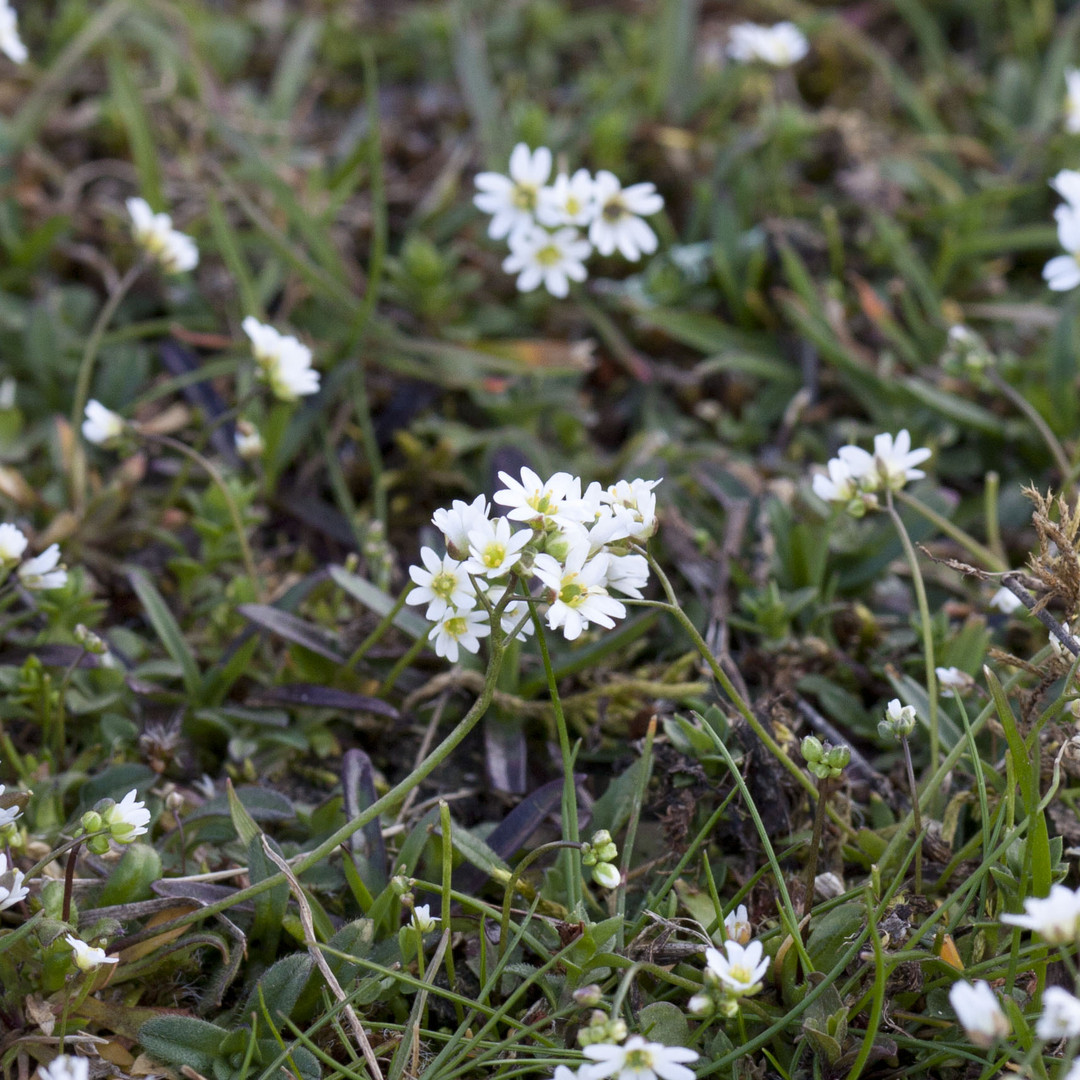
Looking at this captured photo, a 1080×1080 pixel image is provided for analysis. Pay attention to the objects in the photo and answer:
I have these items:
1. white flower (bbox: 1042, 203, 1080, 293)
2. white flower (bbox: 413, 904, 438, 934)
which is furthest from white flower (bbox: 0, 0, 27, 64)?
white flower (bbox: 1042, 203, 1080, 293)

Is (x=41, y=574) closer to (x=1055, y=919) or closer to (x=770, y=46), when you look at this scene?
(x=1055, y=919)

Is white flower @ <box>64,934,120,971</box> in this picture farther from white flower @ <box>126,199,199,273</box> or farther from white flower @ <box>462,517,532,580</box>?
white flower @ <box>126,199,199,273</box>

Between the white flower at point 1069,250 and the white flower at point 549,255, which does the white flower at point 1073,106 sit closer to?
the white flower at point 1069,250

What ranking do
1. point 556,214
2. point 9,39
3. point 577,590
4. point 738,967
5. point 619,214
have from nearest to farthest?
1. point 738,967
2. point 577,590
3. point 556,214
4. point 619,214
5. point 9,39

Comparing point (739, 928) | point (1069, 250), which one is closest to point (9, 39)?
point (1069, 250)

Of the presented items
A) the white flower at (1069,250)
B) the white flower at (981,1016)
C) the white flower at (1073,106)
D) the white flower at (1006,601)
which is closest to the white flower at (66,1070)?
the white flower at (981,1016)

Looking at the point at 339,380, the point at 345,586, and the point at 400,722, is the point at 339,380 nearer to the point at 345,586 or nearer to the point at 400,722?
the point at 345,586

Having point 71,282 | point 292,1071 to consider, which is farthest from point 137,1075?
point 71,282
